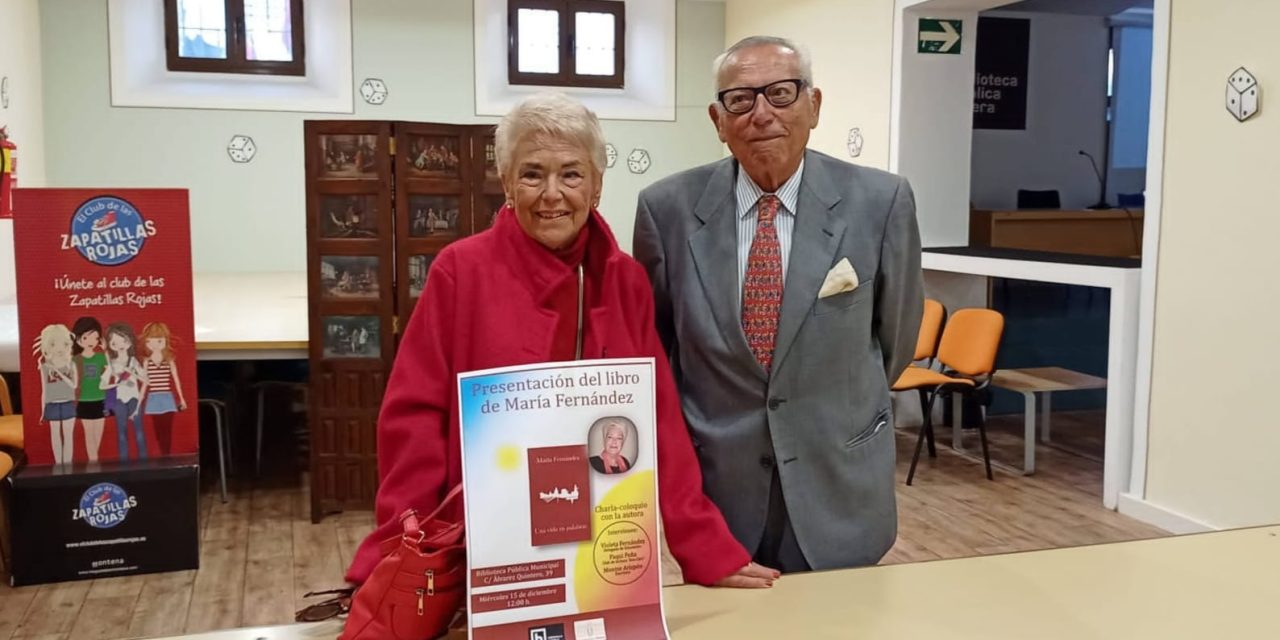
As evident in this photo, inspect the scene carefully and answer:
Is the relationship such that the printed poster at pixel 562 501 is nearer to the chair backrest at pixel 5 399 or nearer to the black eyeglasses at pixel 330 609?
the black eyeglasses at pixel 330 609

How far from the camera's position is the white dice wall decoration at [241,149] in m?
7.82

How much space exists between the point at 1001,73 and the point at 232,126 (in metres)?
6.75

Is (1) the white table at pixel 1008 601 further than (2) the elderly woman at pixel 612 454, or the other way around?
(1) the white table at pixel 1008 601

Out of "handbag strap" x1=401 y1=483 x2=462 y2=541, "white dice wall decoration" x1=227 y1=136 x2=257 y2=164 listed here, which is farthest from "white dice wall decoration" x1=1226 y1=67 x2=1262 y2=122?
"white dice wall decoration" x1=227 y1=136 x2=257 y2=164

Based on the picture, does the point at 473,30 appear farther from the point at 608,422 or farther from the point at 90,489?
the point at 608,422

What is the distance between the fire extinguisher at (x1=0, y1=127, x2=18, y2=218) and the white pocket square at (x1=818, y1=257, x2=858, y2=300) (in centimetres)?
540

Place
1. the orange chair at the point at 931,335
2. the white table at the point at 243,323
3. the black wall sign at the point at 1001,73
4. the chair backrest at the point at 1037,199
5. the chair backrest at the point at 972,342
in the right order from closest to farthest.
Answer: the white table at the point at 243,323 → the chair backrest at the point at 972,342 → the orange chair at the point at 931,335 → the black wall sign at the point at 1001,73 → the chair backrest at the point at 1037,199

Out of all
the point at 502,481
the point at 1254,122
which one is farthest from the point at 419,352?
the point at 1254,122

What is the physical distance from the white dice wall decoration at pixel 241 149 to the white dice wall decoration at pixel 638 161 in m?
2.86

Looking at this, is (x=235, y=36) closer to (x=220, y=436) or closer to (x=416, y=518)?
(x=220, y=436)

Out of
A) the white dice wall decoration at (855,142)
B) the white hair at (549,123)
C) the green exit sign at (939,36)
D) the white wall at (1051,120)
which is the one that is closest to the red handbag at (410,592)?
the white hair at (549,123)

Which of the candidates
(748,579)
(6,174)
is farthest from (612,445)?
(6,174)

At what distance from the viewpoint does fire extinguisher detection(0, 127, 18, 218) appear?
19.1ft

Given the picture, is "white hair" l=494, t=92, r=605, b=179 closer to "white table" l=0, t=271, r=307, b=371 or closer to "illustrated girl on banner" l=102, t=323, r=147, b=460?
"illustrated girl on banner" l=102, t=323, r=147, b=460
